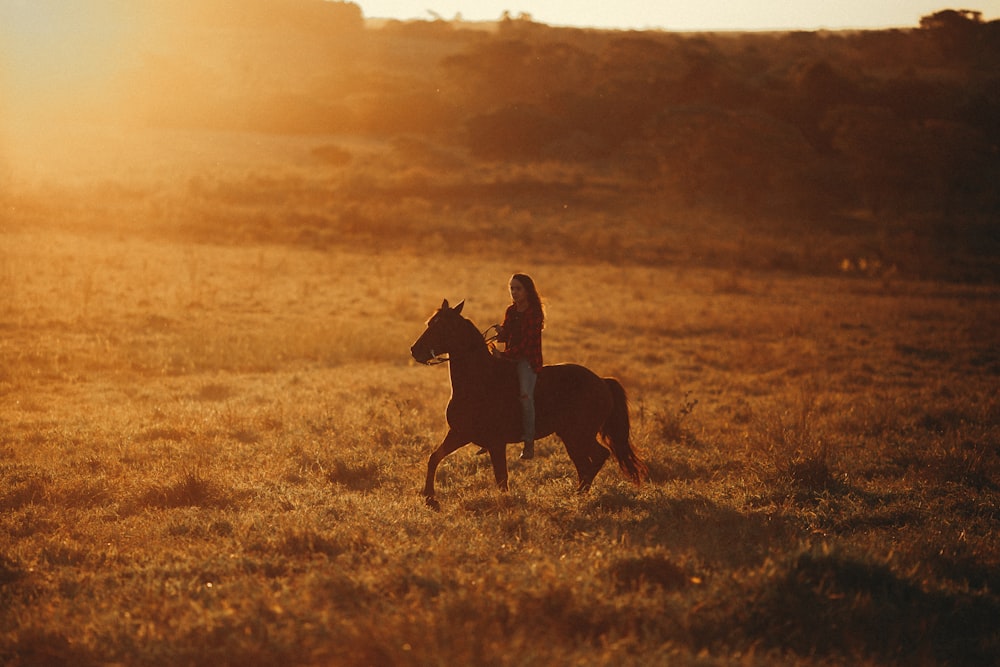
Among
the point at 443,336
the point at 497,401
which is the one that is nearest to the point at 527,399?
the point at 497,401

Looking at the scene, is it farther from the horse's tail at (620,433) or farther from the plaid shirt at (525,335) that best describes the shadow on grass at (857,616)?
the plaid shirt at (525,335)

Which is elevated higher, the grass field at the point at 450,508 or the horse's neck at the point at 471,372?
the horse's neck at the point at 471,372

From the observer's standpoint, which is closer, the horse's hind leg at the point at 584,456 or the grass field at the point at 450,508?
the grass field at the point at 450,508

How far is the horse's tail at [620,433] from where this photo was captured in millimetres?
8094

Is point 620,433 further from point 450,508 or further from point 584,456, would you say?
point 450,508

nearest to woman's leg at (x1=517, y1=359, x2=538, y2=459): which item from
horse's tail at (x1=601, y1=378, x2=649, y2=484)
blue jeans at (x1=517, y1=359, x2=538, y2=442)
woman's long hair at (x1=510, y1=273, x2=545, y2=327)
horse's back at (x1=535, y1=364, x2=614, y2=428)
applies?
blue jeans at (x1=517, y1=359, x2=538, y2=442)

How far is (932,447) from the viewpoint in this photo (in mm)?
10070

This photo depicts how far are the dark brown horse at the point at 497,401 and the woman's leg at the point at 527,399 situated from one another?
7 centimetres

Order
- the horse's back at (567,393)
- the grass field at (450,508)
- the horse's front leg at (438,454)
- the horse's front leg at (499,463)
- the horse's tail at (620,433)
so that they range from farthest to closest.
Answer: the horse's tail at (620,433)
the horse's back at (567,393)
the horse's front leg at (499,463)
the horse's front leg at (438,454)
the grass field at (450,508)

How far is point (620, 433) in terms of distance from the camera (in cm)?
809

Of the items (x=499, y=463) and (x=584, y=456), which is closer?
(x=499, y=463)

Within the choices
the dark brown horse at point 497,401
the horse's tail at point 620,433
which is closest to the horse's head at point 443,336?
the dark brown horse at point 497,401

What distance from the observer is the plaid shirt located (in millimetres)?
7520

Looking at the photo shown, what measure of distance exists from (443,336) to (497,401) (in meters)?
0.76
